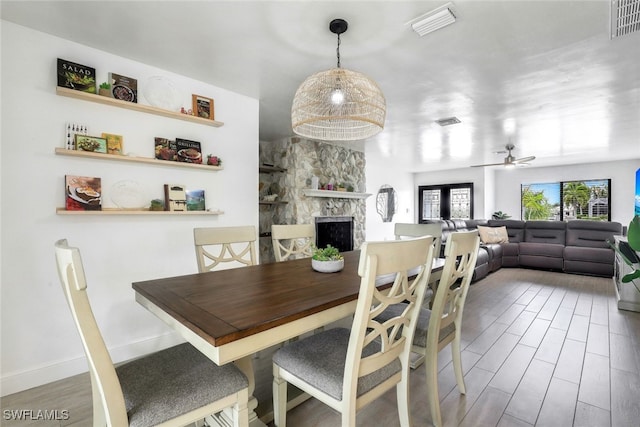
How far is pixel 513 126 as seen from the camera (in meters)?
4.07

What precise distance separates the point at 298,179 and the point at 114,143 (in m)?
2.75

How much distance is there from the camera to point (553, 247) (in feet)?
18.2

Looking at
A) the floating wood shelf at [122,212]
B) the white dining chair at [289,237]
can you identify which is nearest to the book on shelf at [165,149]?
the floating wood shelf at [122,212]

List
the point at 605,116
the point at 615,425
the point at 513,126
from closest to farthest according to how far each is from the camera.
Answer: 1. the point at 615,425
2. the point at 605,116
3. the point at 513,126

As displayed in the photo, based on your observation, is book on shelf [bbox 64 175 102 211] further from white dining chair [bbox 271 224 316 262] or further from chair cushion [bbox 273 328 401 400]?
chair cushion [bbox 273 328 401 400]

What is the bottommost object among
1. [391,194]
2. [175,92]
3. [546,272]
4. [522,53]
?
[546,272]

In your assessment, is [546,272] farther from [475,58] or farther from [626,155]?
[475,58]

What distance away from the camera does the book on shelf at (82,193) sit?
2061mm

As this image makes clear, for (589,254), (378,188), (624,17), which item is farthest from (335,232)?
(589,254)

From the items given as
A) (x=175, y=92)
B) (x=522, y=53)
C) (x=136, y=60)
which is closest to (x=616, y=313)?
(x=522, y=53)

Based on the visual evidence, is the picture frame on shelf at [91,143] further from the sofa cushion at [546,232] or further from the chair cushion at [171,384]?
the sofa cushion at [546,232]

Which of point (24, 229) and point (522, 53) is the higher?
point (522, 53)

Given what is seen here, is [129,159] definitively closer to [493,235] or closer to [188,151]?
[188,151]

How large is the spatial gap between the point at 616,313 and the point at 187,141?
4.79 metres
